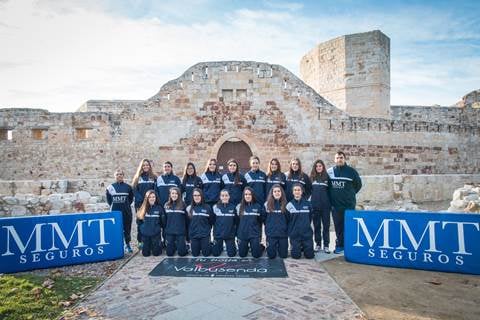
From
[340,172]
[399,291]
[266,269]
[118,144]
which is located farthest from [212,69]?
[399,291]

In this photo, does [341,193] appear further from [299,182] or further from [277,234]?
[277,234]

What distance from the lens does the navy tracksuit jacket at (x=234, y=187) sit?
671 cm

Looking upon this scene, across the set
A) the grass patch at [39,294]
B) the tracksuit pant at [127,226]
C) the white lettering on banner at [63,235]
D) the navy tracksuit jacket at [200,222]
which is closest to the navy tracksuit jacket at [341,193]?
the navy tracksuit jacket at [200,222]

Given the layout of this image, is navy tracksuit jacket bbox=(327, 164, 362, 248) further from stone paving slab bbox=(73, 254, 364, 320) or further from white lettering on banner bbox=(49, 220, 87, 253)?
white lettering on banner bbox=(49, 220, 87, 253)

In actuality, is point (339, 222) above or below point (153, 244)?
above

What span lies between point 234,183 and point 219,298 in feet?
9.52

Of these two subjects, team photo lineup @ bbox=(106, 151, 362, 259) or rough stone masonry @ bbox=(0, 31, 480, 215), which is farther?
rough stone masonry @ bbox=(0, 31, 480, 215)

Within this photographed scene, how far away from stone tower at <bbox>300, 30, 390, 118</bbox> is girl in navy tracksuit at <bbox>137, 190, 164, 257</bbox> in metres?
16.0

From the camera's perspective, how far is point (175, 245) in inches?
242

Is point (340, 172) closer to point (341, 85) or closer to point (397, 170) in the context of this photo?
point (397, 170)

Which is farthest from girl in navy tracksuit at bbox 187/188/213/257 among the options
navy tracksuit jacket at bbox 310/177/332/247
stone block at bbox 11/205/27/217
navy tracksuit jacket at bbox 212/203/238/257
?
stone block at bbox 11/205/27/217

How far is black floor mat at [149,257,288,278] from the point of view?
4.94 meters

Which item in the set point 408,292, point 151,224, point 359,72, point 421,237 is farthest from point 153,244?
point 359,72

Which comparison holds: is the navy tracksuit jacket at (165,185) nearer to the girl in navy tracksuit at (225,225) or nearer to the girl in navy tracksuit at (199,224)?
the girl in navy tracksuit at (199,224)
